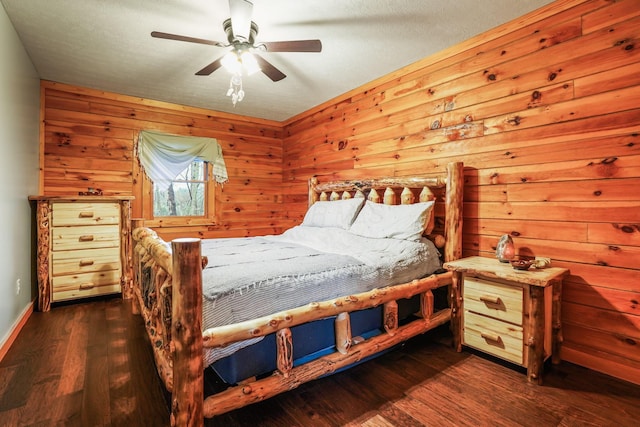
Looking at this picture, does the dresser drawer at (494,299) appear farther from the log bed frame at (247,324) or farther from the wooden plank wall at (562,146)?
the wooden plank wall at (562,146)

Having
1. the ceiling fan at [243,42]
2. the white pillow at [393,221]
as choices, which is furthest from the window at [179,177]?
the white pillow at [393,221]

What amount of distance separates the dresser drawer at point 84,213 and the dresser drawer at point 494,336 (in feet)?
10.9

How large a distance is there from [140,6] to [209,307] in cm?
201

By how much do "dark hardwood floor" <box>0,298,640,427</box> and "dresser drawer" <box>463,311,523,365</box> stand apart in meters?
0.10

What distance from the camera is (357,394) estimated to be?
1634mm

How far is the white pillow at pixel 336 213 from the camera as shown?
9.83ft

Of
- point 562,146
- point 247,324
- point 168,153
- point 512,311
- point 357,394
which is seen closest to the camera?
A: point 247,324

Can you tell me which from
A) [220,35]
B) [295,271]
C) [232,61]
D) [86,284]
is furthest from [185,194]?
[295,271]

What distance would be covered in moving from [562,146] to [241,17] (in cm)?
213

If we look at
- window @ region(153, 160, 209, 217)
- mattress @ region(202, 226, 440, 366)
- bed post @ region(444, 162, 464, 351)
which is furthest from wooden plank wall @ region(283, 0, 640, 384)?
window @ region(153, 160, 209, 217)

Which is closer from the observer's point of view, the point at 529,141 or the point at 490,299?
the point at 490,299

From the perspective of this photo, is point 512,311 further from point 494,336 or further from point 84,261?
point 84,261

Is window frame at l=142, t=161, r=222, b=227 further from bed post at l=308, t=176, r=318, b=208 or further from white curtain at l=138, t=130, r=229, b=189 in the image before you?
bed post at l=308, t=176, r=318, b=208

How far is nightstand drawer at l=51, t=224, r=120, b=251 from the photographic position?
2.96 meters
